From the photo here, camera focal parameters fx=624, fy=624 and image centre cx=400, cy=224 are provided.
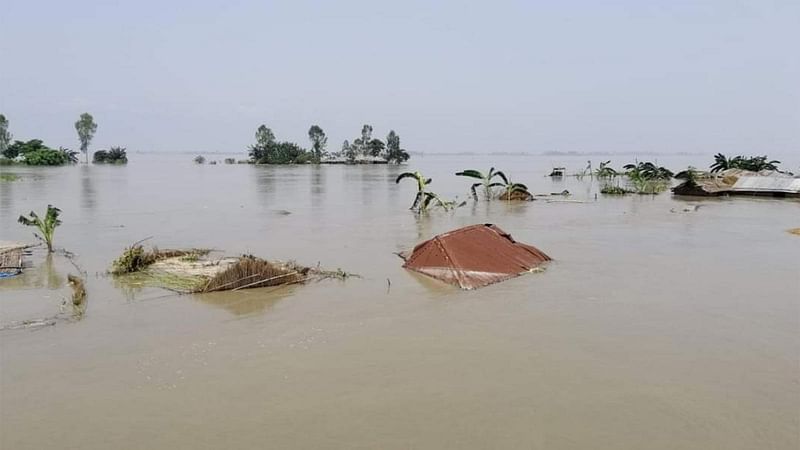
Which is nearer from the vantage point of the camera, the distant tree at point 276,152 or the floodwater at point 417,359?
the floodwater at point 417,359

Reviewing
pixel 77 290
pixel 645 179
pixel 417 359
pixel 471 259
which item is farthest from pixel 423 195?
pixel 645 179

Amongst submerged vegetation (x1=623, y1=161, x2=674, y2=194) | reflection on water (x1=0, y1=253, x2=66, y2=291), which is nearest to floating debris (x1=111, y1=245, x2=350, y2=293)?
reflection on water (x1=0, y1=253, x2=66, y2=291)

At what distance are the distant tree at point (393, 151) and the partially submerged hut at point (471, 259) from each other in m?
66.0

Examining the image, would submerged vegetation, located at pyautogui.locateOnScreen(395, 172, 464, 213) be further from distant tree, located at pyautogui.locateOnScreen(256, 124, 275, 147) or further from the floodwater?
distant tree, located at pyautogui.locateOnScreen(256, 124, 275, 147)

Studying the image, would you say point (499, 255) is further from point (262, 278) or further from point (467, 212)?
point (467, 212)

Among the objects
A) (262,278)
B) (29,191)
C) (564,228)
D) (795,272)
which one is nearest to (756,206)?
(564,228)

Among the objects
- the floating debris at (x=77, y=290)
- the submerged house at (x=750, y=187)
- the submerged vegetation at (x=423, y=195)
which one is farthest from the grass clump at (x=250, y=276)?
the submerged house at (x=750, y=187)

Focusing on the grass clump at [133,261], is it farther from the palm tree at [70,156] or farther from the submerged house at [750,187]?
the palm tree at [70,156]

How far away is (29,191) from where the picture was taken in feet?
87.9

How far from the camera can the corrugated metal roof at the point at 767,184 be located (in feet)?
78.6

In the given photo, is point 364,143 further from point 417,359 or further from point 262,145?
point 417,359

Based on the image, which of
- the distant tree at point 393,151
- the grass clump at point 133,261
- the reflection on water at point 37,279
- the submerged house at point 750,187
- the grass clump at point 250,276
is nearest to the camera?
the grass clump at point 250,276

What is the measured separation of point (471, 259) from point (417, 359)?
3401mm

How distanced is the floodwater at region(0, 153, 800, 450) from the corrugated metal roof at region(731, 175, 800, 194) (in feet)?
50.6
